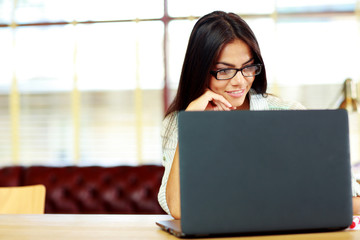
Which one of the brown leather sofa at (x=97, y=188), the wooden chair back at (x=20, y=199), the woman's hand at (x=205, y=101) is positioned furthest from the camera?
the brown leather sofa at (x=97, y=188)

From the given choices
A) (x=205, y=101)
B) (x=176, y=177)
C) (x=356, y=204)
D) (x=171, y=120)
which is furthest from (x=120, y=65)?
(x=356, y=204)

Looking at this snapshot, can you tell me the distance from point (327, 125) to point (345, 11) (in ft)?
13.1

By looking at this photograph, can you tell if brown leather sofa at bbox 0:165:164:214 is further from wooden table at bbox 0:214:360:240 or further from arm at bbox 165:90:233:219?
wooden table at bbox 0:214:360:240

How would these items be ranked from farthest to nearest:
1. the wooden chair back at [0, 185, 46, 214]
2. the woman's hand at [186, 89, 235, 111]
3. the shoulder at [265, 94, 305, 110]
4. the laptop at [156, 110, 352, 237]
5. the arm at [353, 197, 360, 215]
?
the wooden chair back at [0, 185, 46, 214]
the shoulder at [265, 94, 305, 110]
the woman's hand at [186, 89, 235, 111]
the arm at [353, 197, 360, 215]
the laptop at [156, 110, 352, 237]

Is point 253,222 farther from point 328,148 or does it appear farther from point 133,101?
point 133,101

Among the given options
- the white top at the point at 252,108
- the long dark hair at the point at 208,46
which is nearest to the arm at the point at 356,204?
the white top at the point at 252,108

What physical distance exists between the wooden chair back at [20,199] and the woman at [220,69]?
29.9 inches

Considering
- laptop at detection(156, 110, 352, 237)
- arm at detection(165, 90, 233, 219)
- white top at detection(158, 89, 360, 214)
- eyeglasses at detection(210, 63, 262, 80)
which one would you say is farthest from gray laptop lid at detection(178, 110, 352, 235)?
white top at detection(158, 89, 360, 214)

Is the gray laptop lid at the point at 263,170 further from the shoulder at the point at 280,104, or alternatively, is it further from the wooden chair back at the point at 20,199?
the wooden chair back at the point at 20,199

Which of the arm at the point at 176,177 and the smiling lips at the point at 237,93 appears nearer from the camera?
the arm at the point at 176,177

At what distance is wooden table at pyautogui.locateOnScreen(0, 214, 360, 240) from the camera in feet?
3.41

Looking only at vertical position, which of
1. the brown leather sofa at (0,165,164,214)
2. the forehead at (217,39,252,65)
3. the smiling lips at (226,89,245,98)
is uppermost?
the forehead at (217,39,252,65)

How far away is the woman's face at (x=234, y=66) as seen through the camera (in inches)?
71.0

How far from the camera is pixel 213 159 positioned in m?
0.98
